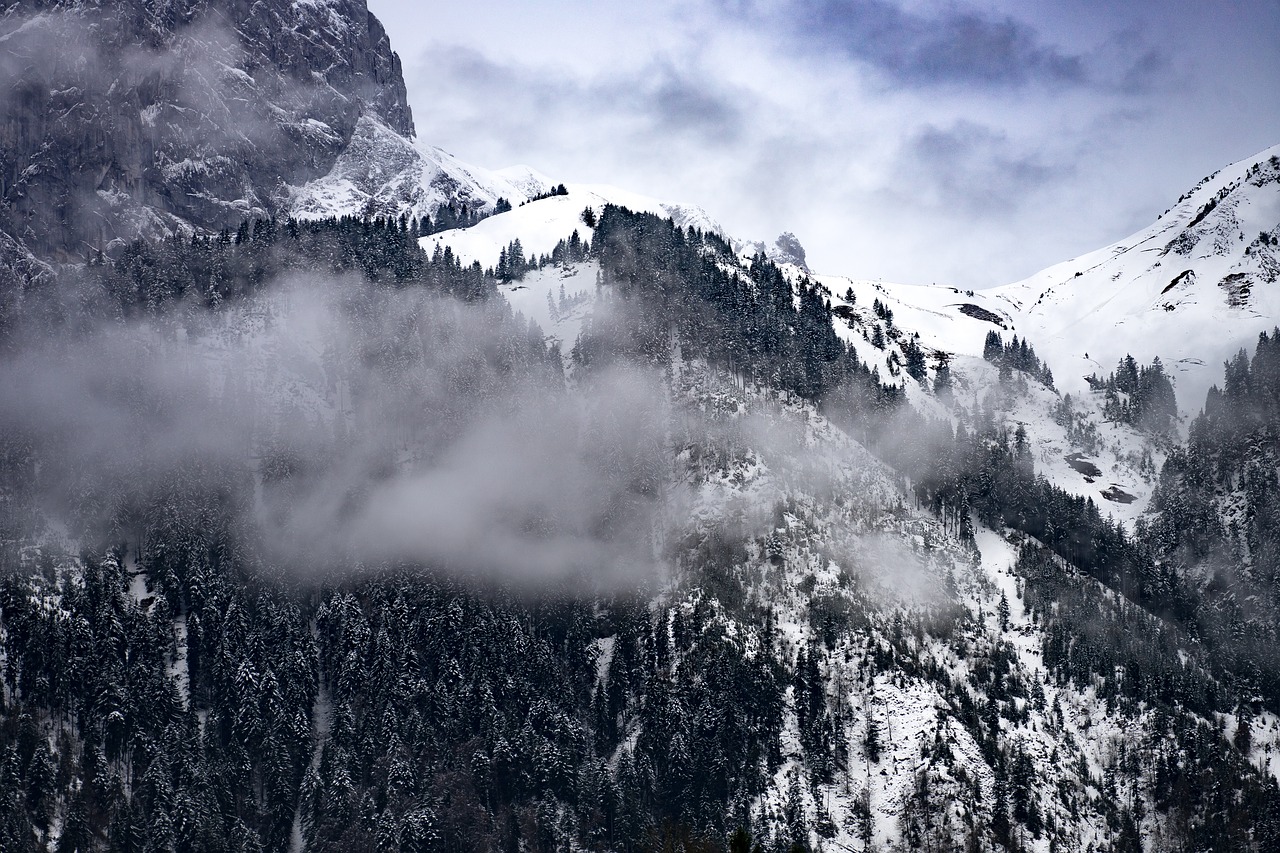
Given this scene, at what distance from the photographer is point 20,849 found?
15962cm

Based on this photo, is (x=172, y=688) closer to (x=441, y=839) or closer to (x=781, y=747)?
(x=441, y=839)

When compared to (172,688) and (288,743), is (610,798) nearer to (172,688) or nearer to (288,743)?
(288,743)

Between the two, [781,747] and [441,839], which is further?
[781,747]

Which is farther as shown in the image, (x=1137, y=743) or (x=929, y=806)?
(x=1137, y=743)

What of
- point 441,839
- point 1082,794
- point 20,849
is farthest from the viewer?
point 1082,794

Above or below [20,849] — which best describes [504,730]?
above

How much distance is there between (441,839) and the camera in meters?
180

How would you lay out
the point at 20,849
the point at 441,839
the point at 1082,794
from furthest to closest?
the point at 1082,794 < the point at 441,839 < the point at 20,849

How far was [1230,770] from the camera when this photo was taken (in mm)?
190625

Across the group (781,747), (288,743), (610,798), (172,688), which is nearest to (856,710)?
(781,747)

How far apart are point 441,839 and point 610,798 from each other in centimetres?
2728

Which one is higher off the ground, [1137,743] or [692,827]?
[1137,743]

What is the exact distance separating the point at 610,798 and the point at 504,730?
78.5 feet

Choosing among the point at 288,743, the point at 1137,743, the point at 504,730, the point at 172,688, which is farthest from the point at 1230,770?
the point at 172,688
